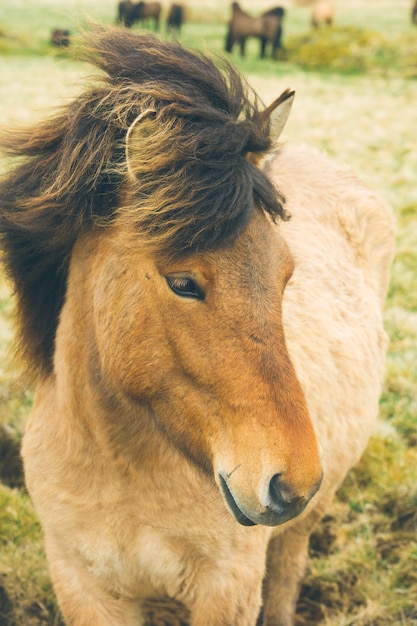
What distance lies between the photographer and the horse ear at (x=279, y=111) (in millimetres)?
2461

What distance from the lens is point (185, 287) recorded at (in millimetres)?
2090

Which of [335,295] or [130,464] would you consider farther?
[335,295]

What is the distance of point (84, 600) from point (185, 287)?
61.6 inches

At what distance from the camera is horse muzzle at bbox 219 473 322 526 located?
1947mm

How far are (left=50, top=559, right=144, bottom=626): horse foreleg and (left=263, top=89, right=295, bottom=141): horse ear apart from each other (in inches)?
76.0

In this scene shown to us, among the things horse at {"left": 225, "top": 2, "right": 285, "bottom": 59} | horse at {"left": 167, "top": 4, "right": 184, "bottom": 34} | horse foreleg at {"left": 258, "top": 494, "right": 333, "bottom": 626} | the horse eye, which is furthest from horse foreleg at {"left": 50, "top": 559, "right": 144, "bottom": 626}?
horse at {"left": 167, "top": 4, "right": 184, "bottom": 34}

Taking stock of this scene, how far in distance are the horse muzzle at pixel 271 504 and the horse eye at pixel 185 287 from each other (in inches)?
22.1

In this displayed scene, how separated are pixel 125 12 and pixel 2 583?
149 ft

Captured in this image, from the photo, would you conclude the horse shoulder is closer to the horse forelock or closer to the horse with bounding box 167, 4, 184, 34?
the horse forelock

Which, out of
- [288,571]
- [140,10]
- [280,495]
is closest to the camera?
[280,495]

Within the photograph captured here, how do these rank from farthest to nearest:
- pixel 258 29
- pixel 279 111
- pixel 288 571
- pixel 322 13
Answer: pixel 322 13
pixel 258 29
pixel 288 571
pixel 279 111

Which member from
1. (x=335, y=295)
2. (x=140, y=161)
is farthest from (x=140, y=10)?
(x=140, y=161)

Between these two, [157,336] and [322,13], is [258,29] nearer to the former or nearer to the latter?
[322,13]

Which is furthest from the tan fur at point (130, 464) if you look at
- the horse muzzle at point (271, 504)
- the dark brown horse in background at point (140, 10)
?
the dark brown horse in background at point (140, 10)
